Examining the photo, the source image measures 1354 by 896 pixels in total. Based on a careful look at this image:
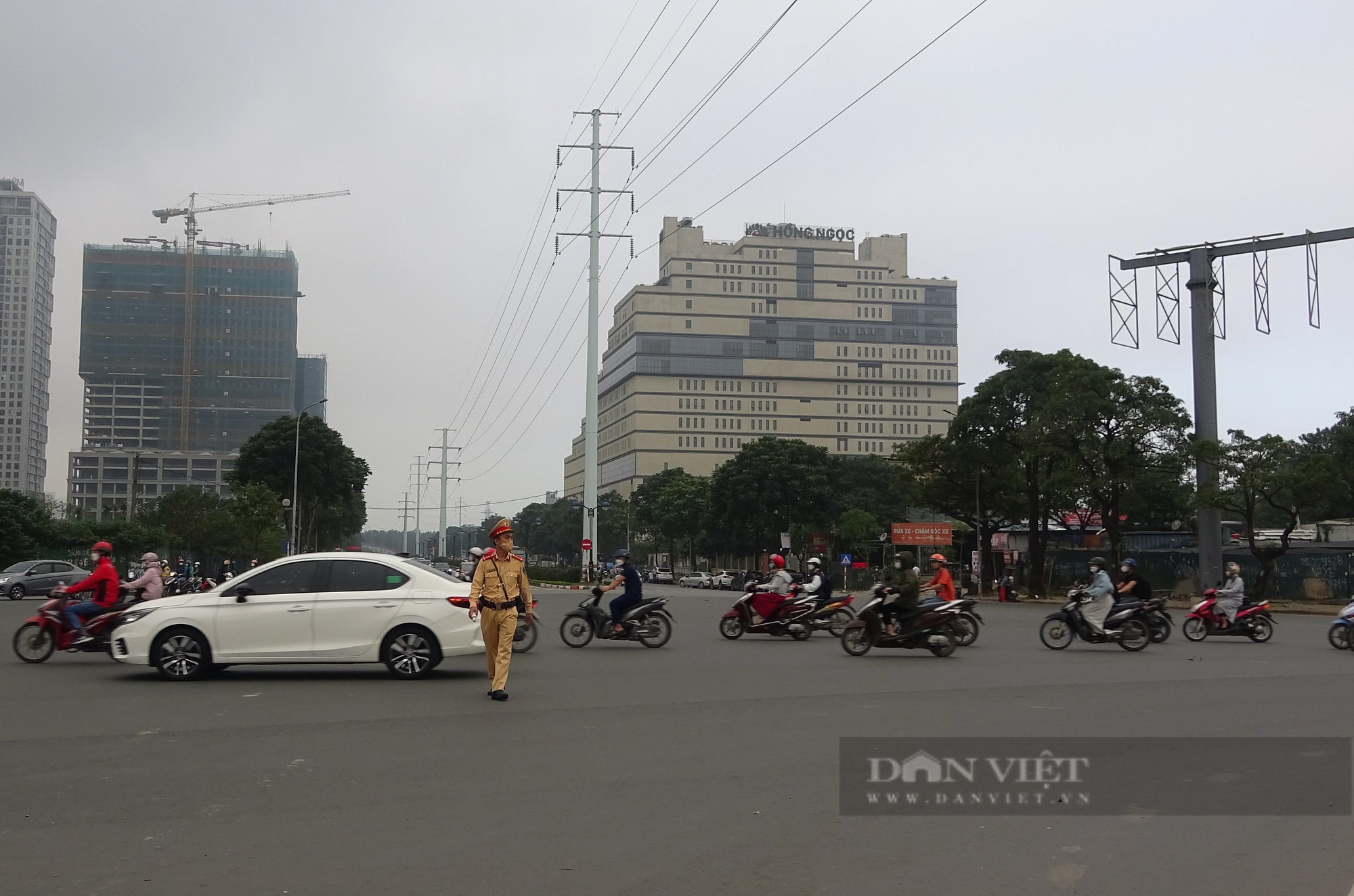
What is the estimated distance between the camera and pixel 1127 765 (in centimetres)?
834

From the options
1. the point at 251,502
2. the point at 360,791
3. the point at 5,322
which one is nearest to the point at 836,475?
the point at 251,502

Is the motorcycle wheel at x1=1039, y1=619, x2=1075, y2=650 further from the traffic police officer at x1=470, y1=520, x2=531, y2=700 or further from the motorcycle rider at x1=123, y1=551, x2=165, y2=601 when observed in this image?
the motorcycle rider at x1=123, y1=551, x2=165, y2=601

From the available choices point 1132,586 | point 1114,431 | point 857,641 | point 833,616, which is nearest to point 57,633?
point 857,641

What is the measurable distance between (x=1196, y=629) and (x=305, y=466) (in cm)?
6481

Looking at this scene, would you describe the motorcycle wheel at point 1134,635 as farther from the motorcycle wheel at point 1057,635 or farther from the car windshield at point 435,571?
the car windshield at point 435,571

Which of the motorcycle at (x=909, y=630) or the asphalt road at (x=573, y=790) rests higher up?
the motorcycle at (x=909, y=630)

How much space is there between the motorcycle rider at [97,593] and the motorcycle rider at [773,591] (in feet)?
36.2

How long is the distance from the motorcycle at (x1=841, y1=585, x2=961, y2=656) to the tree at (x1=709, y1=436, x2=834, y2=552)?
63.4 meters

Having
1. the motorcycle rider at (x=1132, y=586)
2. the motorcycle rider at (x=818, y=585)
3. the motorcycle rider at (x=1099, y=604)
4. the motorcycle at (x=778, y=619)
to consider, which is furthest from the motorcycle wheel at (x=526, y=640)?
the motorcycle rider at (x=1132, y=586)

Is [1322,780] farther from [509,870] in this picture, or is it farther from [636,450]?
[636,450]

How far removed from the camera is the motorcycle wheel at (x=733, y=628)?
22.2 m

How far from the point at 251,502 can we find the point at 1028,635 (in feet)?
165

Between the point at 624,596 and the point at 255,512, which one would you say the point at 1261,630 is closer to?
the point at 624,596

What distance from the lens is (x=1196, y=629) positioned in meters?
Result: 22.9
